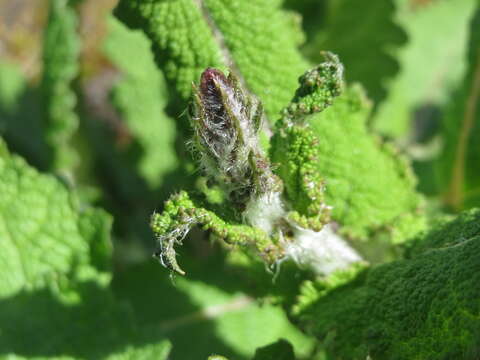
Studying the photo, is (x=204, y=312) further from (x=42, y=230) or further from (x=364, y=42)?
(x=364, y=42)

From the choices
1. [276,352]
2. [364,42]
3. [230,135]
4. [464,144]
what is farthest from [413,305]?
[364,42]

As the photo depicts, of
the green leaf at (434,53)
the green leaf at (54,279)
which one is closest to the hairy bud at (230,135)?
the green leaf at (54,279)

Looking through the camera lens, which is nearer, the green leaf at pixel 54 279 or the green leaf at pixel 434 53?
the green leaf at pixel 54 279

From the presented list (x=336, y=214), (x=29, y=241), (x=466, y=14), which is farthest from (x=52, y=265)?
(x=466, y=14)

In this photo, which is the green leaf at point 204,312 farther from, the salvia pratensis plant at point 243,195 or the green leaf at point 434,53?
the green leaf at point 434,53

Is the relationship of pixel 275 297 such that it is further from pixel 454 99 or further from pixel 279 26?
pixel 454 99

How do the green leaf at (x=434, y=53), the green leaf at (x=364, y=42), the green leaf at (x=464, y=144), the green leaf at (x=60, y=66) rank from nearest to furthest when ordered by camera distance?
the green leaf at (x=464, y=144) → the green leaf at (x=60, y=66) → the green leaf at (x=364, y=42) → the green leaf at (x=434, y=53)

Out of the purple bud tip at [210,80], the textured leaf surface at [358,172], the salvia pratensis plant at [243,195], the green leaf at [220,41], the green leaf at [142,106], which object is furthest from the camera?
the green leaf at [142,106]
